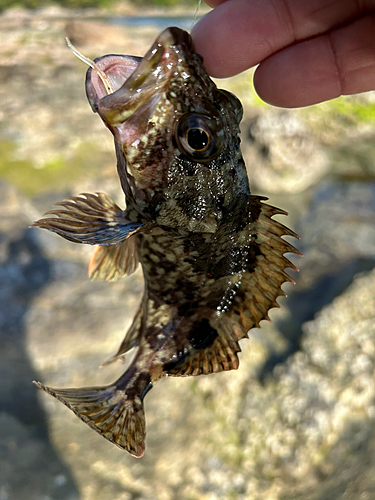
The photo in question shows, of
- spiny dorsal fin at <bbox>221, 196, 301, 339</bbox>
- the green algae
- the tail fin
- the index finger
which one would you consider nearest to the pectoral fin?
spiny dorsal fin at <bbox>221, 196, 301, 339</bbox>

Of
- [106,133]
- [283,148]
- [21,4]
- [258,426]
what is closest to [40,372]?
[258,426]

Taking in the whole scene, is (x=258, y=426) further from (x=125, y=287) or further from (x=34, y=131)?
(x=34, y=131)

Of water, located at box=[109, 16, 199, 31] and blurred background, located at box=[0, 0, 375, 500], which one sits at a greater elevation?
water, located at box=[109, 16, 199, 31]

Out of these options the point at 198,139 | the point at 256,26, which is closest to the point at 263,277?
the point at 198,139

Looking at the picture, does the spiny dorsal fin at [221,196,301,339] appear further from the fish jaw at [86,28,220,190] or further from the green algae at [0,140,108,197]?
the green algae at [0,140,108,197]

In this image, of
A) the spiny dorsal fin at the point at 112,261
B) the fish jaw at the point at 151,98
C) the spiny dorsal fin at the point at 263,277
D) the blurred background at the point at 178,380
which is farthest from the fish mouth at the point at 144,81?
the blurred background at the point at 178,380

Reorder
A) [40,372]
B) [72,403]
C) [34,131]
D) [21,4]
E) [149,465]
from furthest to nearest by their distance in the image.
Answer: [21,4] → [34,131] → [40,372] → [149,465] → [72,403]

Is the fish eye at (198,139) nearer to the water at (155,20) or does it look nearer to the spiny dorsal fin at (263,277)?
the spiny dorsal fin at (263,277)
